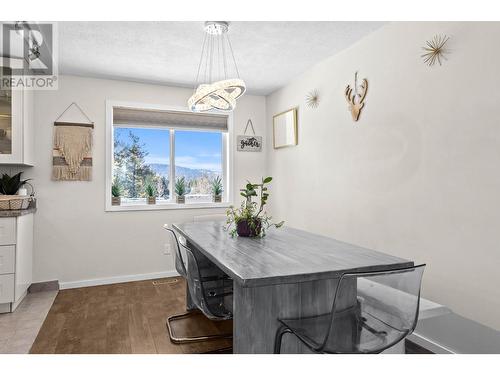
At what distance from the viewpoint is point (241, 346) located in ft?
5.16

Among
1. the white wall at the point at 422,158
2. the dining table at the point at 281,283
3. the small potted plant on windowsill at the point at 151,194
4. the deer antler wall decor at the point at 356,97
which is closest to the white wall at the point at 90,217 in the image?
the small potted plant on windowsill at the point at 151,194

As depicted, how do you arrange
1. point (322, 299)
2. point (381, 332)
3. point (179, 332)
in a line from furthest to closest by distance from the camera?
point (179, 332) < point (322, 299) < point (381, 332)

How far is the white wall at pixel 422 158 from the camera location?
1959mm

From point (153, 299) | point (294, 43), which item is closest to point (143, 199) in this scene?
point (153, 299)

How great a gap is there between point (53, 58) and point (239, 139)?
2236mm

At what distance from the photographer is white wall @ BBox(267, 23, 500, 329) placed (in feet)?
6.43

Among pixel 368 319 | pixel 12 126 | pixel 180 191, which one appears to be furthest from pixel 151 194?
pixel 368 319

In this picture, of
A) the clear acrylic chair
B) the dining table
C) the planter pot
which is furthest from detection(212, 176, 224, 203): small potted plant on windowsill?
the clear acrylic chair

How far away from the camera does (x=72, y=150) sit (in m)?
3.71

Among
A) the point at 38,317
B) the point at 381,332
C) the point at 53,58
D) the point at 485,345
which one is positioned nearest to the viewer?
the point at 381,332

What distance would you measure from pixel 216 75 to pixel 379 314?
2978 mm

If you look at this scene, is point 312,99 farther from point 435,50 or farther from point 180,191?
point 180,191
